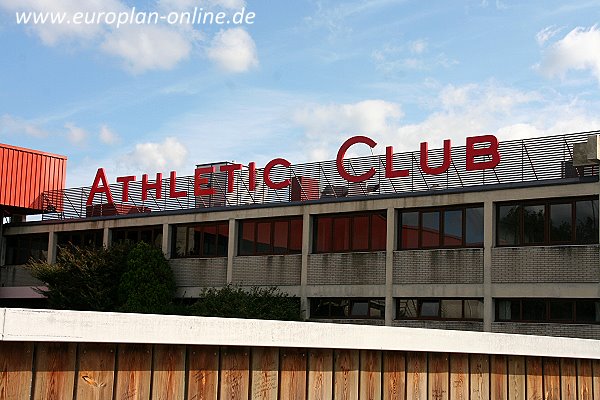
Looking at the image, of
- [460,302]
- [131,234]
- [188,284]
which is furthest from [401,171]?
[131,234]

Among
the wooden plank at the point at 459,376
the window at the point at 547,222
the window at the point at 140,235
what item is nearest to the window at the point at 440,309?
the window at the point at 547,222

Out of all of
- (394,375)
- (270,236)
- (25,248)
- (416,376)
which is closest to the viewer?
(394,375)

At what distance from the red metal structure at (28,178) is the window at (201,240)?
10.6 meters

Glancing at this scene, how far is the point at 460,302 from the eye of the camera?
109 feet

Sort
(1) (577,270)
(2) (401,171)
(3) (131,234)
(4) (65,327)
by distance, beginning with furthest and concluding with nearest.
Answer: (3) (131,234)
(2) (401,171)
(1) (577,270)
(4) (65,327)

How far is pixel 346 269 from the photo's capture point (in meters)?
36.2

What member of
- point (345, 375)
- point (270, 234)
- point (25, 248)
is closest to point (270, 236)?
point (270, 234)

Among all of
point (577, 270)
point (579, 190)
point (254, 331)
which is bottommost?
point (254, 331)

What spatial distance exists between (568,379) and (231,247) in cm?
3409

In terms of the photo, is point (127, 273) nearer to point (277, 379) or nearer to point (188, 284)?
point (188, 284)

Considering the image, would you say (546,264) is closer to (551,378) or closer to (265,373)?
(551,378)

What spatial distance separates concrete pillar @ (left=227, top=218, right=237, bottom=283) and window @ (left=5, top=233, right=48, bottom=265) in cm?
1341

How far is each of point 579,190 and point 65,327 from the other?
95.0 feet

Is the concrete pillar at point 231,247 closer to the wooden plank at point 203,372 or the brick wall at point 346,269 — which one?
the brick wall at point 346,269
